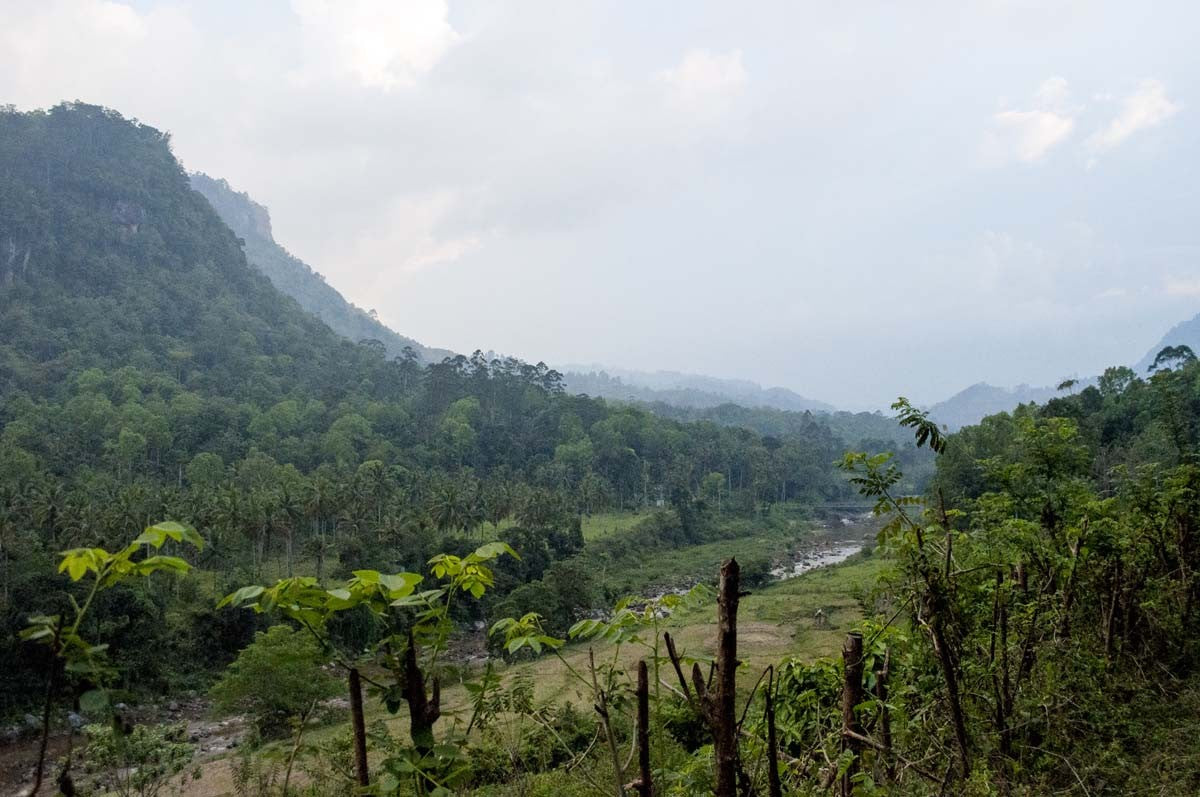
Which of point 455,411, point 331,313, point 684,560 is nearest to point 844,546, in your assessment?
point 684,560

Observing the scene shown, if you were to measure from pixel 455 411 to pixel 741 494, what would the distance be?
28649mm

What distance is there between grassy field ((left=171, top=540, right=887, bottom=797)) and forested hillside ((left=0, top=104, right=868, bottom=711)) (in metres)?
9.04

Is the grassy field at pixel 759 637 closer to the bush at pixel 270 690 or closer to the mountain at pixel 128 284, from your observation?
the bush at pixel 270 690

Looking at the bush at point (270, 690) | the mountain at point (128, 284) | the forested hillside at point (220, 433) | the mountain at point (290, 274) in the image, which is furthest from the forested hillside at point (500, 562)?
the mountain at point (290, 274)

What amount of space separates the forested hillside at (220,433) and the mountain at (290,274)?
55.8m

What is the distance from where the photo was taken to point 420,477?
48.6 meters

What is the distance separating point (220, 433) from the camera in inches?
2036

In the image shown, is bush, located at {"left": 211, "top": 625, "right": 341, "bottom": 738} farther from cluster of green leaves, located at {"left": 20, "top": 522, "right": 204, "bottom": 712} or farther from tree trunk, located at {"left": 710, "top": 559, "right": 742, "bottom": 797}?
cluster of green leaves, located at {"left": 20, "top": 522, "right": 204, "bottom": 712}

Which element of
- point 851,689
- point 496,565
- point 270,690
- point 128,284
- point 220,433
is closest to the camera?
point 851,689

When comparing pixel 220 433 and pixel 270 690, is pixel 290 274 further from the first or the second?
pixel 270 690

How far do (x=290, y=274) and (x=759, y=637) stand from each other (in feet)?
548

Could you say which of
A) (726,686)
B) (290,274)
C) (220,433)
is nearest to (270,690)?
(726,686)

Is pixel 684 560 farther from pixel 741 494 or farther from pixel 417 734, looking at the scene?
pixel 417 734

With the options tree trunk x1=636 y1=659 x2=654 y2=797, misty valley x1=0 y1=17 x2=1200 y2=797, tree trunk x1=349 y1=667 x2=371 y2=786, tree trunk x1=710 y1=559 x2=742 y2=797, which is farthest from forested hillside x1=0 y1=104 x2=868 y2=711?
tree trunk x1=710 y1=559 x2=742 y2=797
